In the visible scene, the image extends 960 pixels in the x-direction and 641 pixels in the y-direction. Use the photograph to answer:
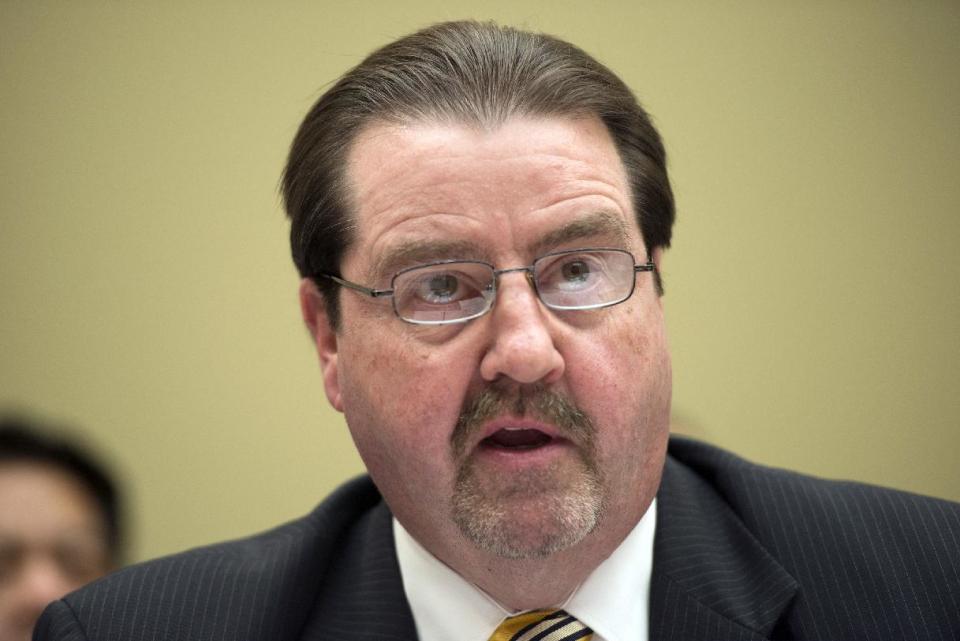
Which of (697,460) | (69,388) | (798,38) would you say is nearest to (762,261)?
(798,38)

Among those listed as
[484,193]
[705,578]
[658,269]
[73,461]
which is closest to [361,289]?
[484,193]

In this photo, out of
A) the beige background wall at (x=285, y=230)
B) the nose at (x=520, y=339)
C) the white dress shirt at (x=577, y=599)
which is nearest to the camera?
the nose at (x=520, y=339)

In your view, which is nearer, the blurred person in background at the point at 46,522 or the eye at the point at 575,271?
the eye at the point at 575,271

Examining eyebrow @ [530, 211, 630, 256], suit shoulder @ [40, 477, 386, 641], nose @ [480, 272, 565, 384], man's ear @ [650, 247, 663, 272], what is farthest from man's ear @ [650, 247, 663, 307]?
suit shoulder @ [40, 477, 386, 641]

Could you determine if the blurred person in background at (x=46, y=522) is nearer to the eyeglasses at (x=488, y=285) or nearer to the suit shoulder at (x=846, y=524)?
the eyeglasses at (x=488, y=285)

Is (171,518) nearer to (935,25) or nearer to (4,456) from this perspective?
(4,456)

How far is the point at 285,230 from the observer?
4012 mm

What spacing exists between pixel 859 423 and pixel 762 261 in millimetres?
685

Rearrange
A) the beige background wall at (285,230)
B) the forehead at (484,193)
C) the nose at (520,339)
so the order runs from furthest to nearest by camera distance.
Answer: the beige background wall at (285,230), the forehead at (484,193), the nose at (520,339)

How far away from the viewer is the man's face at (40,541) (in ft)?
8.23

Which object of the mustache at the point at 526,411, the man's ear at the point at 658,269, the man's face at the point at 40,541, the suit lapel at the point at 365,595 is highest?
the man's ear at the point at 658,269

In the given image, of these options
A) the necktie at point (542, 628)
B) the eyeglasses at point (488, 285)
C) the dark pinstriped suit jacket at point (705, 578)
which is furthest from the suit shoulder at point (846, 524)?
the eyeglasses at point (488, 285)

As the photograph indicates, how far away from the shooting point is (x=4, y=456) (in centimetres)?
281

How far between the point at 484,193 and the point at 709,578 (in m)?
0.77
